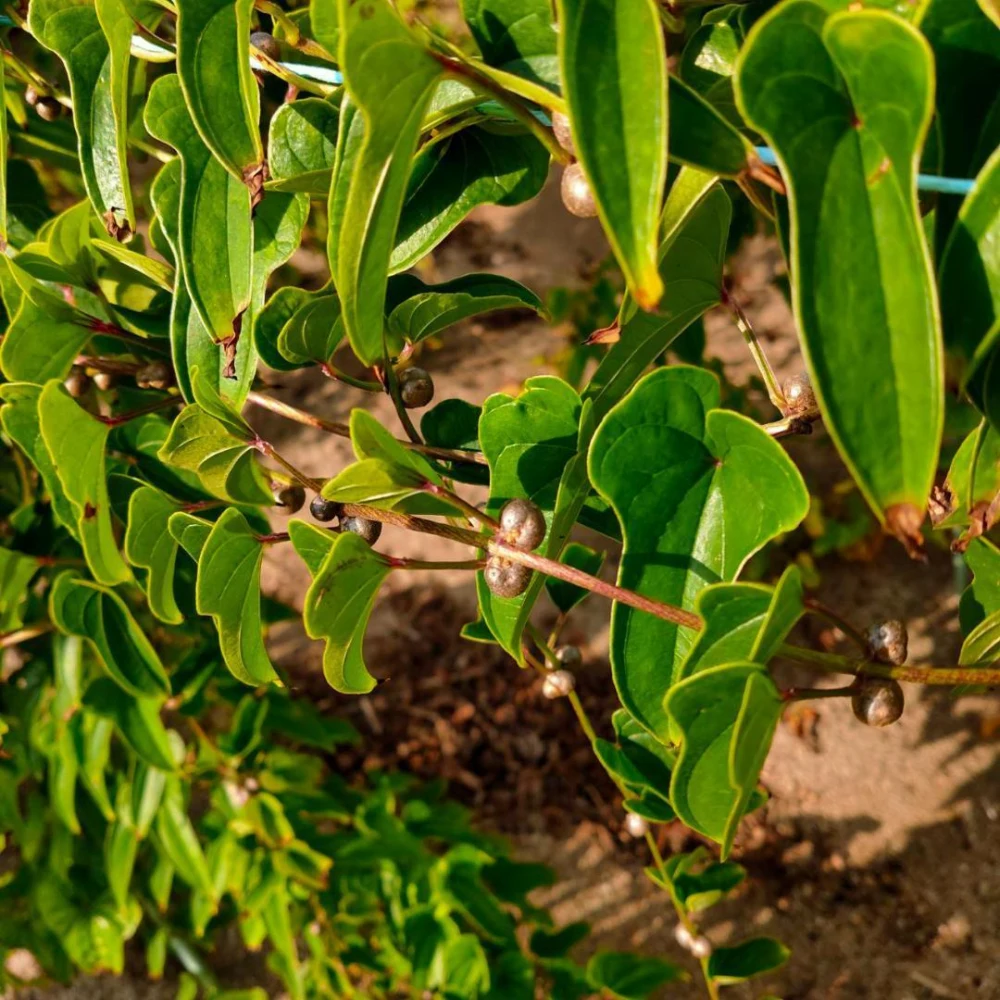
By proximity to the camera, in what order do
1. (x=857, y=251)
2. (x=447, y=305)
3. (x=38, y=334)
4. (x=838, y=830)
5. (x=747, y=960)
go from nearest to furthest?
1. (x=857, y=251)
2. (x=447, y=305)
3. (x=38, y=334)
4. (x=747, y=960)
5. (x=838, y=830)

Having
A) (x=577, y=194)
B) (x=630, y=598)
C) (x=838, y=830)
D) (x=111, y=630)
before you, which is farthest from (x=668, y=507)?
(x=838, y=830)

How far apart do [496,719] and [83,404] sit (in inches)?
70.9

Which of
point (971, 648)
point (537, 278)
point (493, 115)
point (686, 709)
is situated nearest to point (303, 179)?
point (493, 115)

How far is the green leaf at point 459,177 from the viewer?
2.42 feet

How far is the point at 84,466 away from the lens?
86 cm

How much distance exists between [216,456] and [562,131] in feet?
1.32

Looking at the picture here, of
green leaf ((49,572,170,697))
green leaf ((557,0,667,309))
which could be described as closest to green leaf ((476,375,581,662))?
green leaf ((557,0,667,309))

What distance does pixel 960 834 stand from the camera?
2266 mm

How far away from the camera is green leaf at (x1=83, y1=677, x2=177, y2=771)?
1.30m

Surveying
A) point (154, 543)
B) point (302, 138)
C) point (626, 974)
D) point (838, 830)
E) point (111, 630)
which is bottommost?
point (838, 830)

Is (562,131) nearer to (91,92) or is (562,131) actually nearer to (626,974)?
(91,92)

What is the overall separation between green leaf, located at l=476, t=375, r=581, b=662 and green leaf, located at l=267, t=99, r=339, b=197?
0.23 meters

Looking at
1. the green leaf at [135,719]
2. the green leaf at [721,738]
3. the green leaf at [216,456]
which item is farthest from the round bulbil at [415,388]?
the green leaf at [135,719]

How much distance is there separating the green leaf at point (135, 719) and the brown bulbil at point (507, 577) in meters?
0.84
